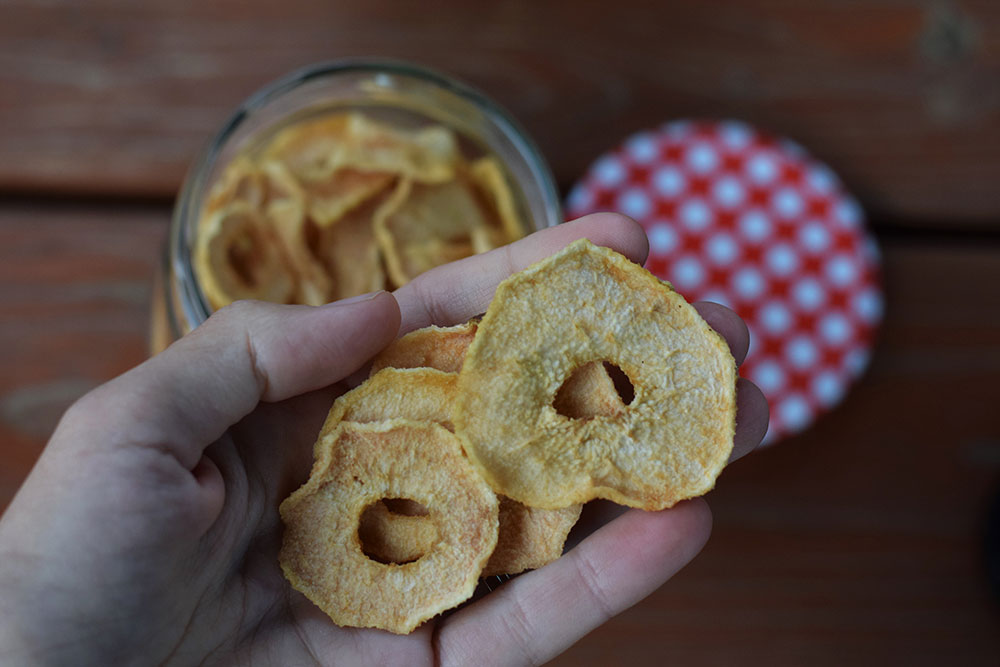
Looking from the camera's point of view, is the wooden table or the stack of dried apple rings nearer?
the stack of dried apple rings

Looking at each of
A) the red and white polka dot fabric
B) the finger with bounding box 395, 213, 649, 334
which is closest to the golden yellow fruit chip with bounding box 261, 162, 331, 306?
the finger with bounding box 395, 213, 649, 334

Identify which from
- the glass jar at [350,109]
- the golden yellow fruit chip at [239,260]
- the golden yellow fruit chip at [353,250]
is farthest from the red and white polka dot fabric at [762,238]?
the golden yellow fruit chip at [239,260]

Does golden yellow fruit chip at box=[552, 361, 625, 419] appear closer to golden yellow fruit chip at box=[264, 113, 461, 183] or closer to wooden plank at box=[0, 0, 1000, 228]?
golden yellow fruit chip at box=[264, 113, 461, 183]

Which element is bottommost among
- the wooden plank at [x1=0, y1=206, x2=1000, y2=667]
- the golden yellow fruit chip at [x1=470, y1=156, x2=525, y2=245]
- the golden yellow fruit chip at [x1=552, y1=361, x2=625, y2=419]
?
the wooden plank at [x1=0, y1=206, x2=1000, y2=667]

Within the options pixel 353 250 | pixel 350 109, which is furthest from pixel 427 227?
pixel 350 109

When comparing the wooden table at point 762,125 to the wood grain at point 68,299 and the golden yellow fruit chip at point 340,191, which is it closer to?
the wood grain at point 68,299

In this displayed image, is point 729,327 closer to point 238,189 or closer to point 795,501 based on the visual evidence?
point 795,501

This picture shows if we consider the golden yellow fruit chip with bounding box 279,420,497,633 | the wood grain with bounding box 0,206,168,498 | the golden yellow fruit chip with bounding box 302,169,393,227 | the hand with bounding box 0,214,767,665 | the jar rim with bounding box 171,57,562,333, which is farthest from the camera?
the wood grain with bounding box 0,206,168,498
